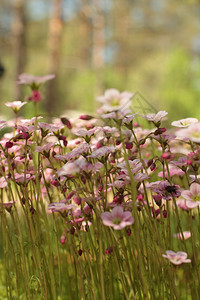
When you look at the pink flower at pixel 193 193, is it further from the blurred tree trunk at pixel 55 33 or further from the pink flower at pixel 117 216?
the blurred tree trunk at pixel 55 33

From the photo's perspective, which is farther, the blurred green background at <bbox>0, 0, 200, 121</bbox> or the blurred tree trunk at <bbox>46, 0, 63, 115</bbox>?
the blurred green background at <bbox>0, 0, 200, 121</bbox>

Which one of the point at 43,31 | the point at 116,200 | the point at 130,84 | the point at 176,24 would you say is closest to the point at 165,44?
the point at 176,24

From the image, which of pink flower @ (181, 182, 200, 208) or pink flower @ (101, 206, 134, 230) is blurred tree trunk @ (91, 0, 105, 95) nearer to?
pink flower @ (181, 182, 200, 208)

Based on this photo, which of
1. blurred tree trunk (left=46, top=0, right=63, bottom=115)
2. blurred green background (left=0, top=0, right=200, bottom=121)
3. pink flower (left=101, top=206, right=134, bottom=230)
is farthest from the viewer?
blurred green background (left=0, top=0, right=200, bottom=121)

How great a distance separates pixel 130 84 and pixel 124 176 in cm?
1534

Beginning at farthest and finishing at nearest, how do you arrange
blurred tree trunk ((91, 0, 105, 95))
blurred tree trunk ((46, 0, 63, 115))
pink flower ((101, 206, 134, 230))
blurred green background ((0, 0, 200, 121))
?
blurred green background ((0, 0, 200, 121))
blurred tree trunk ((91, 0, 105, 95))
blurred tree trunk ((46, 0, 63, 115))
pink flower ((101, 206, 134, 230))

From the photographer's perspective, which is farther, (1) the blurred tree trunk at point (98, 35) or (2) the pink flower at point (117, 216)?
(1) the blurred tree trunk at point (98, 35)

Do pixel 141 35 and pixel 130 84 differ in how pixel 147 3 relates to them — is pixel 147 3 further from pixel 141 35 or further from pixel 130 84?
pixel 130 84

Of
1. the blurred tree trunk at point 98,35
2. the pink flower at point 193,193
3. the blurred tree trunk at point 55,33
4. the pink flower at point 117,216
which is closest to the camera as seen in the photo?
the pink flower at point 117,216

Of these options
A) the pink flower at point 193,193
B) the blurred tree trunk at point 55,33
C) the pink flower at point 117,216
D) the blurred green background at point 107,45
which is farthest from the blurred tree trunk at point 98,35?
the pink flower at point 117,216

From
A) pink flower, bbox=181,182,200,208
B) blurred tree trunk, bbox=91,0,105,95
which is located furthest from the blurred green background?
pink flower, bbox=181,182,200,208

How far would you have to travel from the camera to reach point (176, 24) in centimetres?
1933

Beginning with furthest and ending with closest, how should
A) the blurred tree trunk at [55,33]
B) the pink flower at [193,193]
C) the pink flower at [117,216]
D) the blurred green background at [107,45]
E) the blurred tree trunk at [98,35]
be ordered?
the blurred green background at [107,45], the blurred tree trunk at [98,35], the blurred tree trunk at [55,33], the pink flower at [193,193], the pink flower at [117,216]

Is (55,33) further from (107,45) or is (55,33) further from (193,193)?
(193,193)
